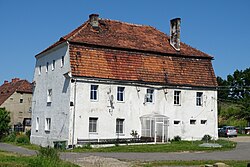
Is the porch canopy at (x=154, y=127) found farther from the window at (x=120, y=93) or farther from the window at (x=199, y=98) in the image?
the window at (x=199, y=98)

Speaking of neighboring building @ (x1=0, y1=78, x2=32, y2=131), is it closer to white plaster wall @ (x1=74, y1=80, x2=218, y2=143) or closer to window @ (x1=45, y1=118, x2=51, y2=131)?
window @ (x1=45, y1=118, x2=51, y2=131)

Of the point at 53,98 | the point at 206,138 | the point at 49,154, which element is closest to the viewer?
the point at 49,154

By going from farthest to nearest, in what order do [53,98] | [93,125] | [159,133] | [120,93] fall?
[53,98], [159,133], [120,93], [93,125]

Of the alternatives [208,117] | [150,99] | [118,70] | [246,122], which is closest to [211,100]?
[208,117]

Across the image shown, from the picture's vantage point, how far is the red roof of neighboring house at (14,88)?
62272 mm

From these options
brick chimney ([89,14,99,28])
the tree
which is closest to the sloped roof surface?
brick chimney ([89,14,99,28])

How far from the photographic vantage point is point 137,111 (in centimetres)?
3503

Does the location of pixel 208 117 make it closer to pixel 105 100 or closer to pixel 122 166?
pixel 105 100

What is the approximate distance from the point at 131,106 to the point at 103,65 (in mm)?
4404

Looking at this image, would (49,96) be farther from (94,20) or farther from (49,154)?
(49,154)

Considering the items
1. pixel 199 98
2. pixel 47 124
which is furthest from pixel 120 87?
pixel 199 98

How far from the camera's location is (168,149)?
2850 cm

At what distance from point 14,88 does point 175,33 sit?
111 ft

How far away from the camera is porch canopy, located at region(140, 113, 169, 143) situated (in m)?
34.6
